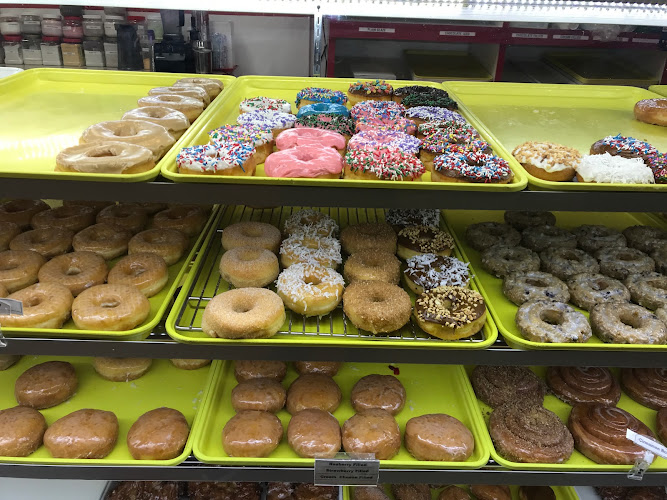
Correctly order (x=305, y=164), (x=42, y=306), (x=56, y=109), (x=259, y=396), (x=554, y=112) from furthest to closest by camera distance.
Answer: (x=554, y=112) < (x=56, y=109) < (x=259, y=396) < (x=42, y=306) < (x=305, y=164)

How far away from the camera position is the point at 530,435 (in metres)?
2.10

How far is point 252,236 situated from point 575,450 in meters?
1.76

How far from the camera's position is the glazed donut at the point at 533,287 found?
7.19 ft

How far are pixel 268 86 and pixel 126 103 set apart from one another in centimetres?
91

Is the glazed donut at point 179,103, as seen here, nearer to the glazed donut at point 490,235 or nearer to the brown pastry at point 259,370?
the brown pastry at point 259,370

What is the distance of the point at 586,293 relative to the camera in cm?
224

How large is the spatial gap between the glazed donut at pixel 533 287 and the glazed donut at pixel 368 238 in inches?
22.8

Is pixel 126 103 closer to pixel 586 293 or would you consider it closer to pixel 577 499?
pixel 586 293

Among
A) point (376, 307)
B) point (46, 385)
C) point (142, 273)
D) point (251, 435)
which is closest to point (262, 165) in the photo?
point (142, 273)

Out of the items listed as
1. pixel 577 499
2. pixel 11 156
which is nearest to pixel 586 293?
pixel 577 499

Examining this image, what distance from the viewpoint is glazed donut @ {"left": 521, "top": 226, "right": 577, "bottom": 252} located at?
2625 millimetres

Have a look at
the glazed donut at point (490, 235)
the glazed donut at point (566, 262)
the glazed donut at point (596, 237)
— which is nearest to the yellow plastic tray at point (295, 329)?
the glazed donut at point (490, 235)

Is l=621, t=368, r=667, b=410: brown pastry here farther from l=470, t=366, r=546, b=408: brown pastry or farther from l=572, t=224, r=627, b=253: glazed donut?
l=572, t=224, r=627, b=253: glazed donut

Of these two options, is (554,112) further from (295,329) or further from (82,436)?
(82,436)
